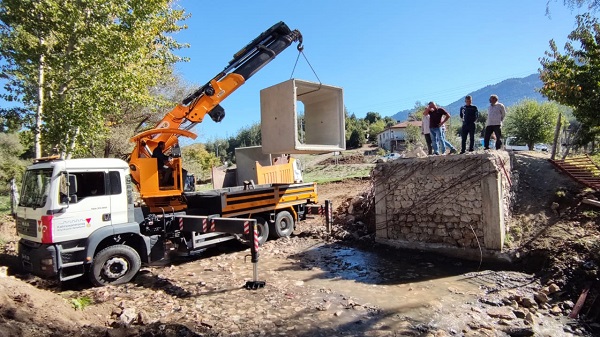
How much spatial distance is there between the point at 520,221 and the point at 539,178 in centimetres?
208

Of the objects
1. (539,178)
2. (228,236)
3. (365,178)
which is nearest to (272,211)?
(228,236)

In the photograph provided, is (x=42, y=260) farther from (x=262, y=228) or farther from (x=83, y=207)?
(x=262, y=228)

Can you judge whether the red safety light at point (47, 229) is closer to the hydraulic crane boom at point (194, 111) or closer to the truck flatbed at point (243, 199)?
the hydraulic crane boom at point (194, 111)

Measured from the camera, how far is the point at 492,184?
25.8 ft

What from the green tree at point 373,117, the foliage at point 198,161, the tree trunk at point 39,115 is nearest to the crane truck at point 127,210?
the tree trunk at point 39,115

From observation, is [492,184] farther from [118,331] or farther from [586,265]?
[118,331]

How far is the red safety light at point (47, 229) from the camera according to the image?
6.13 metres

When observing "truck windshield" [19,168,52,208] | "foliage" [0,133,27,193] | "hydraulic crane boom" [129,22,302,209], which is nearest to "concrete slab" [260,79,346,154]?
"hydraulic crane boom" [129,22,302,209]

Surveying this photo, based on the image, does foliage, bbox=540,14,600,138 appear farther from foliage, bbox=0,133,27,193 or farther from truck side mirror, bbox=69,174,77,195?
foliage, bbox=0,133,27,193

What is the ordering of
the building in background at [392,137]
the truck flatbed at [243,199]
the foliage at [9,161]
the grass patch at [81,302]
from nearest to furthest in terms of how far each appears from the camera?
the grass patch at [81,302]
the truck flatbed at [243,199]
the foliage at [9,161]
the building in background at [392,137]

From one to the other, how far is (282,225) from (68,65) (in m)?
7.65

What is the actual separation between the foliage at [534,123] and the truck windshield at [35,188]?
134 ft

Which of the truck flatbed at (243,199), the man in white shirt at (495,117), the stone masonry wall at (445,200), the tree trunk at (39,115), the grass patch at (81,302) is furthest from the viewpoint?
the tree trunk at (39,115)

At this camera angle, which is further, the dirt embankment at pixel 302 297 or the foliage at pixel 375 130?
the foliage at pixel 375 130
